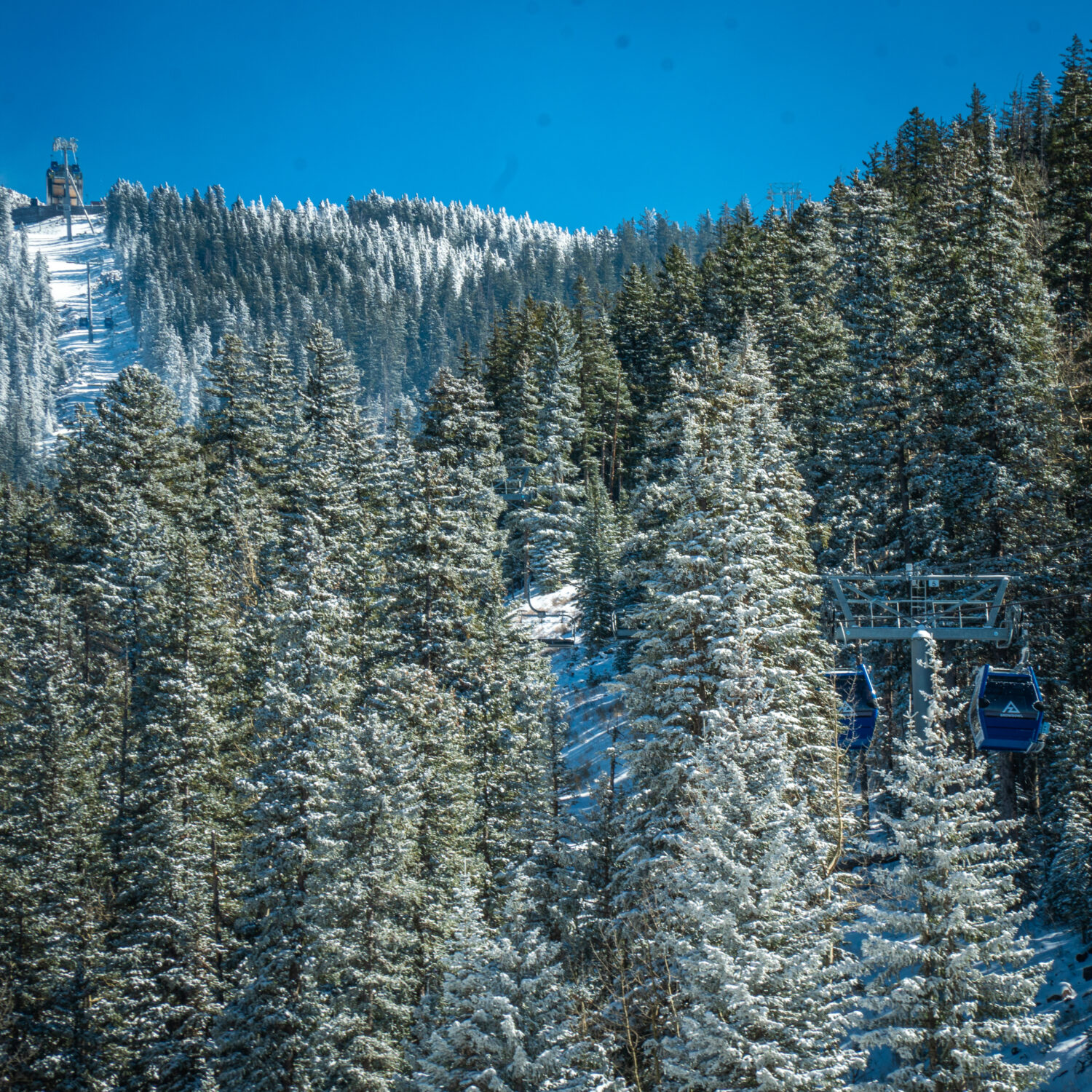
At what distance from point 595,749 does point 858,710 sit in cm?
1898

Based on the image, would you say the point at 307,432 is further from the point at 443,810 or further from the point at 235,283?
the point at 235,283

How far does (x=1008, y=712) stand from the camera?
18062mm

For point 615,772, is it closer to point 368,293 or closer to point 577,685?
point 577,685

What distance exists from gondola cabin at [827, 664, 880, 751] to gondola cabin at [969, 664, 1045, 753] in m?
3.44

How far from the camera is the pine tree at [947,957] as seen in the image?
10758 mm

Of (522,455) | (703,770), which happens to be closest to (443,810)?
(703,770)

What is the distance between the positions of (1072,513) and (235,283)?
182807mm

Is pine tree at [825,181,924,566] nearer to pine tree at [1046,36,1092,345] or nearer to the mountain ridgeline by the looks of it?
pine tree at [1046,36,1092,345]

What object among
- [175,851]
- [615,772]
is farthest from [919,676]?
[175,851]

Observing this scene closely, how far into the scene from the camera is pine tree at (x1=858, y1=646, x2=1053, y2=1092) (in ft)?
35.3

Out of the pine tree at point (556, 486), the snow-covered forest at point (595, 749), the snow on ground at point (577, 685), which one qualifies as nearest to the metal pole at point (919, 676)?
the snow-covered forest at point (595, 749)

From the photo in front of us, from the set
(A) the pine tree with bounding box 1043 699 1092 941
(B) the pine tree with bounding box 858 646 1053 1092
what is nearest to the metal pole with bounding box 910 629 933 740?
(A) the pine tree with bounding box 1043 699 1092 941

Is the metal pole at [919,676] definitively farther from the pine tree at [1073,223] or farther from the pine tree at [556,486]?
the pine tree at [556,486]

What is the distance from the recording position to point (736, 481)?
24125mm
